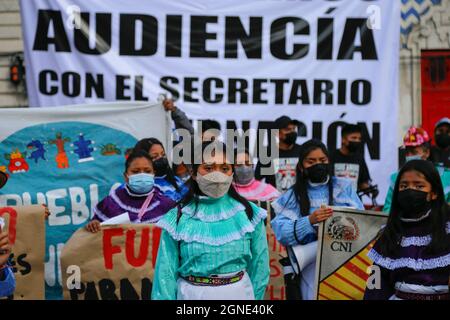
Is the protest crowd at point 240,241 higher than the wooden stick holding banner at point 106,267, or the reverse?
the protest crowd at point 240,241

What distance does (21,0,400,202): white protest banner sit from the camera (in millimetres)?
9383

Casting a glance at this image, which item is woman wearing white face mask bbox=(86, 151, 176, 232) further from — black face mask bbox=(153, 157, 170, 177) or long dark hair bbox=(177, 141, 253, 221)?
long dark hair bbox=(177, 141, 253, 221)

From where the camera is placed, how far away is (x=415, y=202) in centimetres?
495

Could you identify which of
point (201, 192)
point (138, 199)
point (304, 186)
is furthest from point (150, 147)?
point (201, 192)

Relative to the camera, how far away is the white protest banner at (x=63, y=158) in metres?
7.78

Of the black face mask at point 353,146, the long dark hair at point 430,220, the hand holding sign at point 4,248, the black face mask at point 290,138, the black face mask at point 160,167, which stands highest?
the black face mask at point 290,138

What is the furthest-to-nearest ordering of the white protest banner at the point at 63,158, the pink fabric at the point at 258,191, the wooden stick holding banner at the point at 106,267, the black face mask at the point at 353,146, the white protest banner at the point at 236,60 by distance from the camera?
the white protest banner at the point at 236,60, the black face mask at the point at 353,146, the white protest banner at the point at 63,158, the pink fabric at the point at 258,191, the wooden stick holding banner at the point at 106,267

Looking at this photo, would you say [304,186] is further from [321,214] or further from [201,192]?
[201,192]

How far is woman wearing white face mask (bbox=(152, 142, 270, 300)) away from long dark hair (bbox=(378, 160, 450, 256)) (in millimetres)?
711

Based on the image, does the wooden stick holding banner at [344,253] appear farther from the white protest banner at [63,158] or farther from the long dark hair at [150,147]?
the white protest banner at [63,158]

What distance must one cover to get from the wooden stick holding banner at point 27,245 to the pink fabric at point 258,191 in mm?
1720

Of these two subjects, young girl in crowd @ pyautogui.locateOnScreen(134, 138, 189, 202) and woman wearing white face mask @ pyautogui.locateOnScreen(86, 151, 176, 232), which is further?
young girl in crowd @ pyautogui.locateOnScreen(134, 138, 189, 202)

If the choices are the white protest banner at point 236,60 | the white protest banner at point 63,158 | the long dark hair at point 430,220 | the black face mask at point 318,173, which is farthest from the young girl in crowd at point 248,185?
the long dark hair at point 430,220

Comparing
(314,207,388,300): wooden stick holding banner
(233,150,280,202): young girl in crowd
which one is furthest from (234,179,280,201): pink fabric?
(314,207,388,300): wooden stick holding banner
